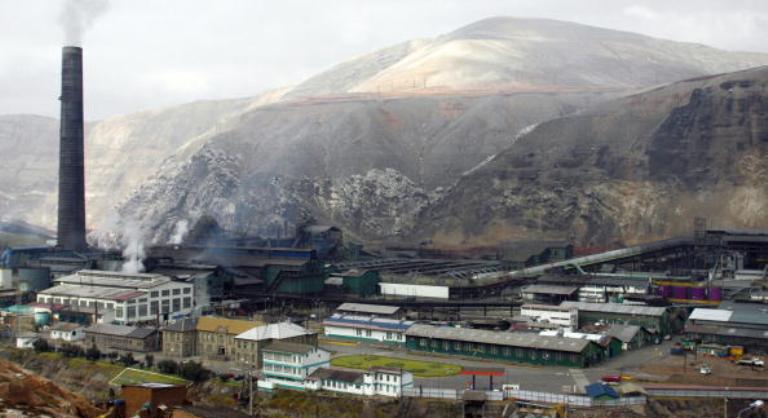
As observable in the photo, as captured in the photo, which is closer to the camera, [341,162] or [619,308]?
[619,308]

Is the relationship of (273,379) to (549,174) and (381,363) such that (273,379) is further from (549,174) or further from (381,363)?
(549,174)

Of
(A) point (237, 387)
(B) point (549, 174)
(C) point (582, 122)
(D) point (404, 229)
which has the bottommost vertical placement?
(A) point (237, 387)

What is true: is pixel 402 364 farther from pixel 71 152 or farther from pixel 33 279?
pixel 71 152

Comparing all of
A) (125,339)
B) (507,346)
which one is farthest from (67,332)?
(507,346)

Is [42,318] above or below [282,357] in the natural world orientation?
below

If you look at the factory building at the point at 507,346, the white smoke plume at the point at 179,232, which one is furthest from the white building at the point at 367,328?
the white smoke plume at the point at 179,232

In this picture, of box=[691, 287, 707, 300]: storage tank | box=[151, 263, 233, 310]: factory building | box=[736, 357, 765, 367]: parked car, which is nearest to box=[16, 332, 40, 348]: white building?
box=[151, 263, 233, 310]: factory building

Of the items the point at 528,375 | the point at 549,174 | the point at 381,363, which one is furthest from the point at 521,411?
the point at 549,174
